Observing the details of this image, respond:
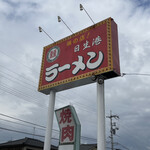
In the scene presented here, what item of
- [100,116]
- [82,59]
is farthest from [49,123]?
[82,59]

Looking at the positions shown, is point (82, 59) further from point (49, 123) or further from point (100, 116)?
point (49, 123)

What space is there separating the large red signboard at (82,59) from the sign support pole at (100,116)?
47cm

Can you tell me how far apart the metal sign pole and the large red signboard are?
0.48 m

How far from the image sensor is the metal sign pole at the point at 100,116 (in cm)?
653

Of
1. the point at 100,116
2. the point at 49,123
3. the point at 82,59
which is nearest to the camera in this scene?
the point at 100,116

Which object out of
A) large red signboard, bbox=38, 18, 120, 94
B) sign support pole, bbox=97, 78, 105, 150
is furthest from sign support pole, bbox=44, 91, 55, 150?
sign support pole, bbox=97, 78, 105, 150

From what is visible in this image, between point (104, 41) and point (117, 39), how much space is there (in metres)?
0.76

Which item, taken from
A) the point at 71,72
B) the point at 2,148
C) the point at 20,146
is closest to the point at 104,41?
the point at 71,72

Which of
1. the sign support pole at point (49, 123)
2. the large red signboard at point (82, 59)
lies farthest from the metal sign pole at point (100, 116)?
the sign support pole at point (49, 123)

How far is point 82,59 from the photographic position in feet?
26.6

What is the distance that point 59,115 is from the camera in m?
6.47

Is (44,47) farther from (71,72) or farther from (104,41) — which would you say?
(104,41)

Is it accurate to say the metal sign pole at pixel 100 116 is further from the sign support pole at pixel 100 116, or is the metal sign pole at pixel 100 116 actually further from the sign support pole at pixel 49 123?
the sign support pole at pixel 49 123

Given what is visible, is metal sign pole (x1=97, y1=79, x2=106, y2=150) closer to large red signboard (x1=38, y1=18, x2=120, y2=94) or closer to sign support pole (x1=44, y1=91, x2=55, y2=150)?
large red signboard (x1=38, y1=18, x2=120, y2=94)
